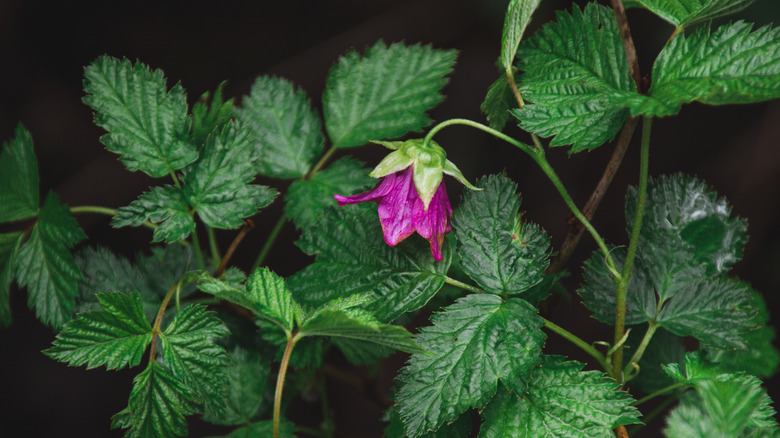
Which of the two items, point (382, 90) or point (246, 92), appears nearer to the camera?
point (382, 90)

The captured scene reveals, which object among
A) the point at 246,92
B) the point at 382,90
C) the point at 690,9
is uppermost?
the point at 690,9

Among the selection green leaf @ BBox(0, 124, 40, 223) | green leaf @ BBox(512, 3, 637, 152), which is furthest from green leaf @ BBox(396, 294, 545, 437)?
green leaf @ BBox(0, 124, 40, 223)

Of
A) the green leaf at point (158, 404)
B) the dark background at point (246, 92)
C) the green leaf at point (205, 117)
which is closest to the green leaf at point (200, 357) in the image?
the green leaf at point (158, 404)

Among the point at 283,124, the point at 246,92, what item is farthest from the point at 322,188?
the point at 246,92

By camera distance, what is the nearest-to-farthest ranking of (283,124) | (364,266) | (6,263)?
1. (364,266)
2. (6,263)
3. (283,124)

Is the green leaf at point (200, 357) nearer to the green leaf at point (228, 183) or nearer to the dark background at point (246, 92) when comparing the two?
the green leaf at point (228, 183)

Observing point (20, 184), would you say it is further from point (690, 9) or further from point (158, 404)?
point (690, 9)

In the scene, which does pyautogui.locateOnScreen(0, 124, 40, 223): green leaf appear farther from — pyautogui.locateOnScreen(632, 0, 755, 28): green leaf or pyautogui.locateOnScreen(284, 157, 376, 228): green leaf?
pyautogui.locateOnScreen(632, 0, 755, 28): green leaf
